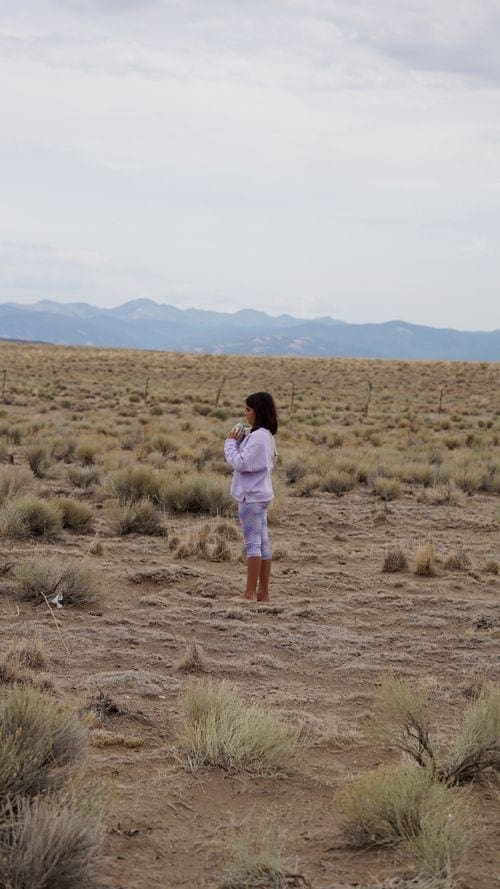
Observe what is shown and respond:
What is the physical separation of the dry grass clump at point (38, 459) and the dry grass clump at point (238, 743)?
33.1ft

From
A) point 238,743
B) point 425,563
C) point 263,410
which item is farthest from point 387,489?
point 238,743

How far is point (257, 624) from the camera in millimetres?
7605

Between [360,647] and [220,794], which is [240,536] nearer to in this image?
[360,647]

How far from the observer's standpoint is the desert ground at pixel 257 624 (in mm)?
4082

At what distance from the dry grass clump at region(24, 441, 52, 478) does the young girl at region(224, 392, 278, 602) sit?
7.02 m

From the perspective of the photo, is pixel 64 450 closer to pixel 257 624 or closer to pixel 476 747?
pixel 257 624

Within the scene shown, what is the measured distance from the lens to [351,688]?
622 cm

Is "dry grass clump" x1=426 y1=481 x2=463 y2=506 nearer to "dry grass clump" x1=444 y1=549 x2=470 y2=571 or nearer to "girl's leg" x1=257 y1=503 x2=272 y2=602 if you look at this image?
"dry grass clump" x1=444 y1=549 x2=470 y2=571

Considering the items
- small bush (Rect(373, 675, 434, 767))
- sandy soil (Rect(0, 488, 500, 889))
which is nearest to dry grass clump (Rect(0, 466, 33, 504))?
sandy soil (Rect(0, 488, 500, 889))

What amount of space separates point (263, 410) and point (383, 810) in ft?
14.9

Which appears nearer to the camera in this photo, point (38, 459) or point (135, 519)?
point (135, 519)

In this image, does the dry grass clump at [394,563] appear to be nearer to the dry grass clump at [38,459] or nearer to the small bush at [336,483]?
the small bush at [336,483]

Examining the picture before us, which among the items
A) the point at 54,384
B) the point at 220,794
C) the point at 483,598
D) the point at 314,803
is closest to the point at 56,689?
the point at 220,794

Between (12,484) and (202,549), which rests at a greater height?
(12,484)
